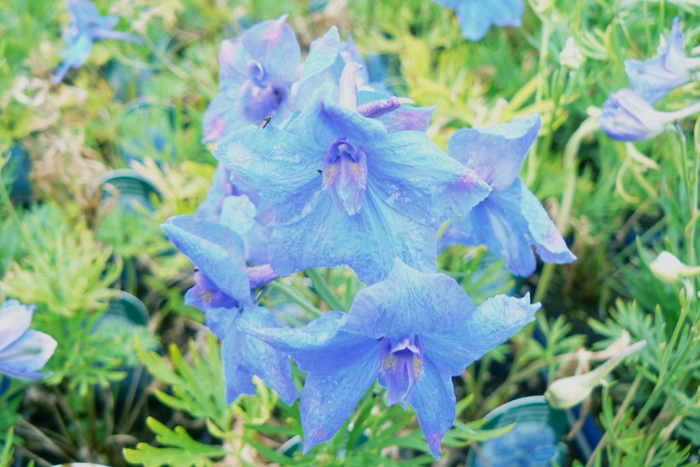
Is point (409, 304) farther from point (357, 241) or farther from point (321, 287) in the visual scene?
point (321, 287)

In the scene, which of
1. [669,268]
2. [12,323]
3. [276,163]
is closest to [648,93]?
[669,268]

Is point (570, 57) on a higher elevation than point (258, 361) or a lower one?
higher

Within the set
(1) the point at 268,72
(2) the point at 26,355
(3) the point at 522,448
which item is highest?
(1) the point at 268,72

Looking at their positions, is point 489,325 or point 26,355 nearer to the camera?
point 489,325

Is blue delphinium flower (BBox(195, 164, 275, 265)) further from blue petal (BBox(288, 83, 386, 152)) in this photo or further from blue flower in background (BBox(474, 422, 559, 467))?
blue flower in background (BBox(474, 422, 559, 467))

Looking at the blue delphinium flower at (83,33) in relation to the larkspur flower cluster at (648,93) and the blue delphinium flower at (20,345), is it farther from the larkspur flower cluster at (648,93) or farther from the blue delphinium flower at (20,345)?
the larkspur flower cluster at (648,93)

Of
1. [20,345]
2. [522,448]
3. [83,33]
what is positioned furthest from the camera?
[83,33]

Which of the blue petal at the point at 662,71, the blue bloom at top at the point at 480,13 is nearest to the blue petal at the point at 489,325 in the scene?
the blue petal at the point at 662,71
